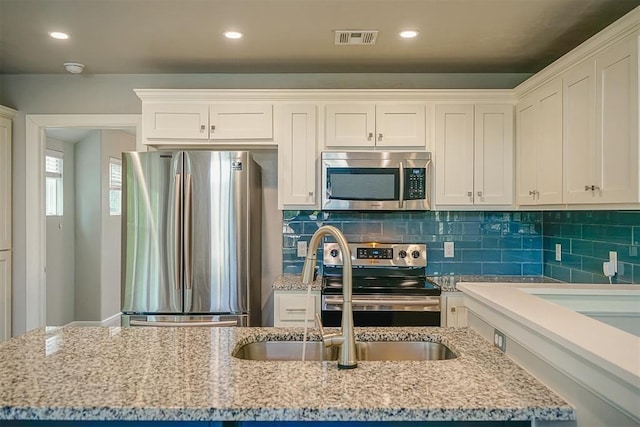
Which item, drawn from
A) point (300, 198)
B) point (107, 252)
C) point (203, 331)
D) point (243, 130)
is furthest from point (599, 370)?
point (107, 252)

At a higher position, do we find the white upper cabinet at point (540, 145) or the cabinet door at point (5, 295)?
the white upper cabinet at point (540, 145)

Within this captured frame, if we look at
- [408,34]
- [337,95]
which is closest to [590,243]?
[408,34]

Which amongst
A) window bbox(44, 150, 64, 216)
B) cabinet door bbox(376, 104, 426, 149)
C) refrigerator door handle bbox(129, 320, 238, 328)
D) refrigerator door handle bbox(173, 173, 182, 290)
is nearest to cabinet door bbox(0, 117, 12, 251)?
window bbox(44, 150, 64, 216)

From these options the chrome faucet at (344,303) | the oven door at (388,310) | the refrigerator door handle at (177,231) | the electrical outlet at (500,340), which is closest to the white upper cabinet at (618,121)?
the electrical outlet at (500,340)

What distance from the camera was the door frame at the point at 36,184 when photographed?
369cm

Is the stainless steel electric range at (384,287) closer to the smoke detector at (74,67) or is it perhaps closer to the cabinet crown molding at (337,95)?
the cabinet crown molding at (337,95)

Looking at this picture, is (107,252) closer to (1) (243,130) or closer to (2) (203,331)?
(1) (243,130)

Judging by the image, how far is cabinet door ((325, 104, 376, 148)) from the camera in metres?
3.26

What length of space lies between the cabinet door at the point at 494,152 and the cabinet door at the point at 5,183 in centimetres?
370

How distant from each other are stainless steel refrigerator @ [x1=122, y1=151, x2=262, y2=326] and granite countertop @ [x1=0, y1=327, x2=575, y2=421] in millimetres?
1363

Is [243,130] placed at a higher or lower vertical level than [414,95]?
lower

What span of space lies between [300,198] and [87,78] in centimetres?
211

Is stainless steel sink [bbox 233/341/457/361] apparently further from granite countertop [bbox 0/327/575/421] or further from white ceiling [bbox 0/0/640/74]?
white ceiling [bbox 0/0/640/74]

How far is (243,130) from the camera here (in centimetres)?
327
